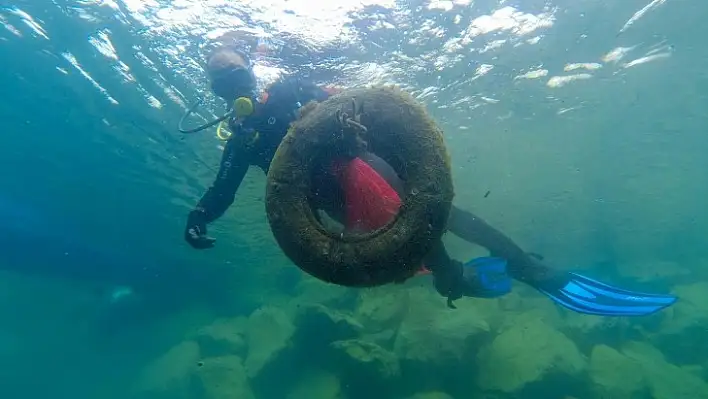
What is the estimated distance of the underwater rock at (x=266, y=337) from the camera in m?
14.3

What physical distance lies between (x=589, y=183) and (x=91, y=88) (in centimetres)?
2258

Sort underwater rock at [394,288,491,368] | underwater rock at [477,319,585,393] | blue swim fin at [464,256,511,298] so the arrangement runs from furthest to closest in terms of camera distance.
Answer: underwater rock at [394,288,491,368] < underwater rock at [477,319,585,393] < blue swim fin at [464,256,511,298]

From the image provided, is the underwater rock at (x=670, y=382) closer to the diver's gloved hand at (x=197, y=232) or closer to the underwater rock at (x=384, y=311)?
the underwater rock at (x=384, y=311)

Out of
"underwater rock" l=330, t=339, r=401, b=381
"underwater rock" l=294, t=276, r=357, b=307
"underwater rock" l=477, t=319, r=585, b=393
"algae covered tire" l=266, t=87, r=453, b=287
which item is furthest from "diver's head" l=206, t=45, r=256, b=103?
"underwater rock" l=294, t=276, r=357, b=307

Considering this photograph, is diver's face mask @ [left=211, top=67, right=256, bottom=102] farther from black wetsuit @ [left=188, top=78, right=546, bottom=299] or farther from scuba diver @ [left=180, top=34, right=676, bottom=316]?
black wetsuit @ [left=188, top=78, right=546, bottom=299]

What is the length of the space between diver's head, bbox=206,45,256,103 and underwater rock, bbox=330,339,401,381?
8.44m

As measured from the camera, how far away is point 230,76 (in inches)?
246

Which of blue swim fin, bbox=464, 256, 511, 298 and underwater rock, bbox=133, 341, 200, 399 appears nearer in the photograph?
blue swim fin, bbox=464, 256, 511, 298

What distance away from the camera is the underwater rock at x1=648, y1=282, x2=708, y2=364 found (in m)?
15.0

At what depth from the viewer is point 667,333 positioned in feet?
51.3

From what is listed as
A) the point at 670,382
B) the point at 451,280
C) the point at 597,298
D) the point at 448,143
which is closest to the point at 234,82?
the point at 451,280

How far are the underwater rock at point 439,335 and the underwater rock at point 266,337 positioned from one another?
4.45 m

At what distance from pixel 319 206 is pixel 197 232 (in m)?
2.09

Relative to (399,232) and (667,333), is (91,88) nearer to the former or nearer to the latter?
(399,232)
